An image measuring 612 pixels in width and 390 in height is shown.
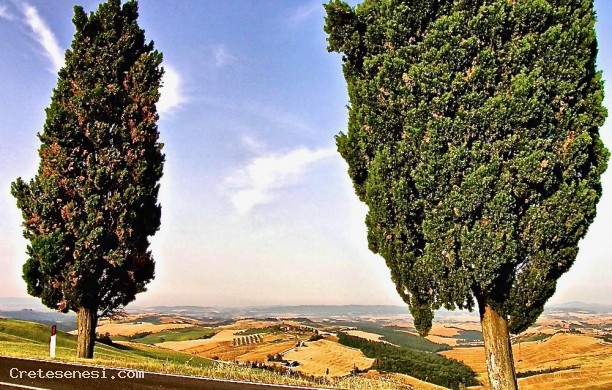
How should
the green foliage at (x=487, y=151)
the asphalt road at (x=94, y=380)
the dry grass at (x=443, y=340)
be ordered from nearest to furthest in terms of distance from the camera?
the asphalt road at (x=94, y=380)
the green foliage at (x=487, y=151)
the dry grass at (x=443, y=340)

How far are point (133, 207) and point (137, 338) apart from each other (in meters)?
45.0

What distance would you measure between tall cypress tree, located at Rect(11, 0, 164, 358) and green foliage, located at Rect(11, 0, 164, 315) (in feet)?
0.13

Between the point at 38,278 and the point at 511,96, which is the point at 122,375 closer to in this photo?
the point at 38,278

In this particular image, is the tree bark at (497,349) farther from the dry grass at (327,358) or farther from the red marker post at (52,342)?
the dry grass at (327,358)

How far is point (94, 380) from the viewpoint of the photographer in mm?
9930

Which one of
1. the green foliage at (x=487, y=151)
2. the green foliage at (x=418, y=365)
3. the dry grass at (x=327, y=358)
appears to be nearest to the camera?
the green foliage at (x=487, y=151)

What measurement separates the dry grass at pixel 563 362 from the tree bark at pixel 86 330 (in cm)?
1730

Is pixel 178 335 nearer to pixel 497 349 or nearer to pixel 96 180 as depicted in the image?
pixel 96 180

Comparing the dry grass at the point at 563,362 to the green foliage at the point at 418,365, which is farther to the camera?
the green foliage at the point at 418,365

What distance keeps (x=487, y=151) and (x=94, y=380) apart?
11.1 m

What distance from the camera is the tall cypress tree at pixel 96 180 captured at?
56.4ft

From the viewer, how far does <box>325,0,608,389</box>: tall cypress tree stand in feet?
37.2

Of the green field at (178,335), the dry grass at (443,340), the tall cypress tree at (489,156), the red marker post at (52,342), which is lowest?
the dry grass at (443,340)

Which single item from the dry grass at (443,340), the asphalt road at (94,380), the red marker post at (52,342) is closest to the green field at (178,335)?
the dry grass at (443,340)
